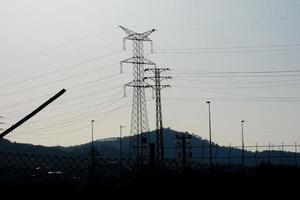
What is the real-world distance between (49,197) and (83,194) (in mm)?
526

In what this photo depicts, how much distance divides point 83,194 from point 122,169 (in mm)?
1283

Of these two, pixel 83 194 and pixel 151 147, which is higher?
pixel 151 147

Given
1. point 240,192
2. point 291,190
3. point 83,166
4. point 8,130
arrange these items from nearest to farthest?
point 8,130, point 83,166, point 240,192, point 291,190

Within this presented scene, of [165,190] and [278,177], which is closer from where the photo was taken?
[165,190]

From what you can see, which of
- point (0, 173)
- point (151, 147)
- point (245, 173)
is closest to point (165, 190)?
point (151, 147)

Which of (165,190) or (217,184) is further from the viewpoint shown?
(217,184)

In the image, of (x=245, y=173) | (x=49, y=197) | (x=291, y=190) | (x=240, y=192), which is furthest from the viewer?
(x=245, y=173)

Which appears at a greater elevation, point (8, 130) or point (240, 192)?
point (8, 130)

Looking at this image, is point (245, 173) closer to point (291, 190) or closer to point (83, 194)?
point (291, 190)

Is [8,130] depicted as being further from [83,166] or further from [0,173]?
[83,166]

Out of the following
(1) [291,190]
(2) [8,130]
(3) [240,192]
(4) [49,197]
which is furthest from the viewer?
(1) [291,190]

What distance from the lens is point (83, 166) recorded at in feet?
32.4

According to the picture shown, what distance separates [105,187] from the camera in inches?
365

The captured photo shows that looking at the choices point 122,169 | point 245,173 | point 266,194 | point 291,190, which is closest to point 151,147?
point 122,169
